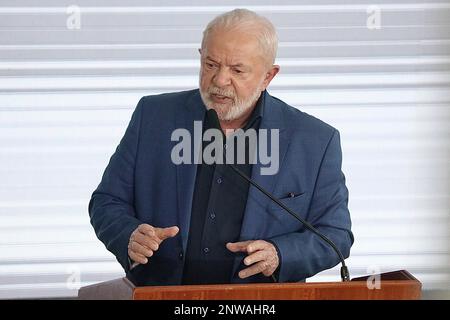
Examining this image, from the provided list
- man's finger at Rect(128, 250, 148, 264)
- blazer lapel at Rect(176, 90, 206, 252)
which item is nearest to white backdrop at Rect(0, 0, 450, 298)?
blazer lapel at Rect(176, 90, 206, 252)

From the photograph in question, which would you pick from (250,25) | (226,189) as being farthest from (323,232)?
(250,25)

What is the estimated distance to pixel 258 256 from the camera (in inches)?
89.2

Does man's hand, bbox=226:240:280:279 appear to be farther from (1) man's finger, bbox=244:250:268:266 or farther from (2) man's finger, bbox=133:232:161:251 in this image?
(2) man's finger, bbox=133:232:161:251

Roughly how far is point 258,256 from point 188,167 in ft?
1.67

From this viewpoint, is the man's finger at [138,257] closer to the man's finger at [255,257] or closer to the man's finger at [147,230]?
the man's finger at [147,230]

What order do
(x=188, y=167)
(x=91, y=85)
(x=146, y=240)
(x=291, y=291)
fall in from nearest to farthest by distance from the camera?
(x=291, y=291)
(x=146, y=240)
(x=188, y=167)
(x=91, y=85)

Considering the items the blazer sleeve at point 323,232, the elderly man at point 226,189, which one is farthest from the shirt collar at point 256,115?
the blazer sleeve at point 323,232

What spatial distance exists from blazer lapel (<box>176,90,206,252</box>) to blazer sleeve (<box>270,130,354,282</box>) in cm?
28

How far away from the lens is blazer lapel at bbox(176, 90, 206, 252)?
8.62 feet

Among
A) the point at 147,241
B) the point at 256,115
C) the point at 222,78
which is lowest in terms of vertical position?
→ the point at 147,241

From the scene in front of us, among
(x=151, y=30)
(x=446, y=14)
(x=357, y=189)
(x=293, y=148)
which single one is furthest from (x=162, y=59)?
(x=446, y=14)

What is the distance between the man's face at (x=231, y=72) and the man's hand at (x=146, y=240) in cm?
54

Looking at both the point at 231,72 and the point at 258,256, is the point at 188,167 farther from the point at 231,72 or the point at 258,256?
the point at 258,256
